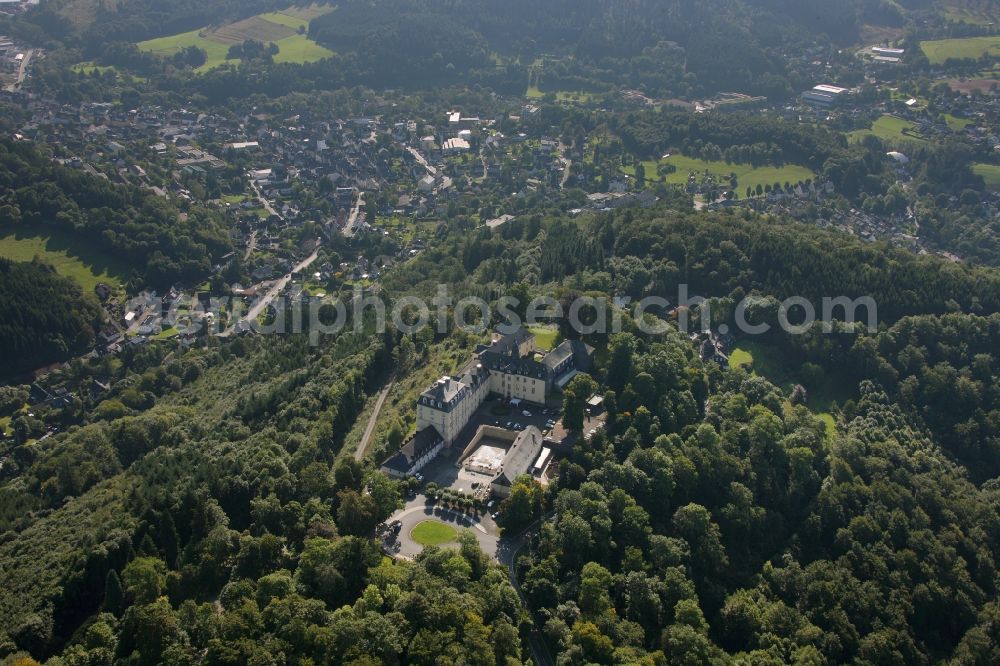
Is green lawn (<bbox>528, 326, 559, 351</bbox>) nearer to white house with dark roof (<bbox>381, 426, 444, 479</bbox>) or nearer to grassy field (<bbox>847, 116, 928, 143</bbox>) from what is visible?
white house with dark roof (<bbox>381, 426, 444, 479</bbox>)

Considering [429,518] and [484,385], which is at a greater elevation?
[484,385]

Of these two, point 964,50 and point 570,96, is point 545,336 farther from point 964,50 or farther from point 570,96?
point 964,50

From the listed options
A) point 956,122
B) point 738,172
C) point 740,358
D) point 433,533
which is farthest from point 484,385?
point 956,122

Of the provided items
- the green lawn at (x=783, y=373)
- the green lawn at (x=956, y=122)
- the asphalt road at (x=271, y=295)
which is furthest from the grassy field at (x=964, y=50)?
the asphalt road at (x=271, y=295)

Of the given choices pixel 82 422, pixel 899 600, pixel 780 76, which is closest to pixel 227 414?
pixel 82 422

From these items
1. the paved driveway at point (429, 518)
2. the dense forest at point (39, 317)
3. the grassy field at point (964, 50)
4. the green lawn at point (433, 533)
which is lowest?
the dense forest at point (39, 317)

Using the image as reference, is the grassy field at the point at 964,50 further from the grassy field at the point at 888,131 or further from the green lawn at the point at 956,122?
the grassy field at the point at 888,131

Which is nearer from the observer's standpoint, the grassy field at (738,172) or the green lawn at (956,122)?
the grassy field at (738,172)

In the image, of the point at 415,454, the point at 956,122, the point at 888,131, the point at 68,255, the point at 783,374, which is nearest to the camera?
the point at 415,454
